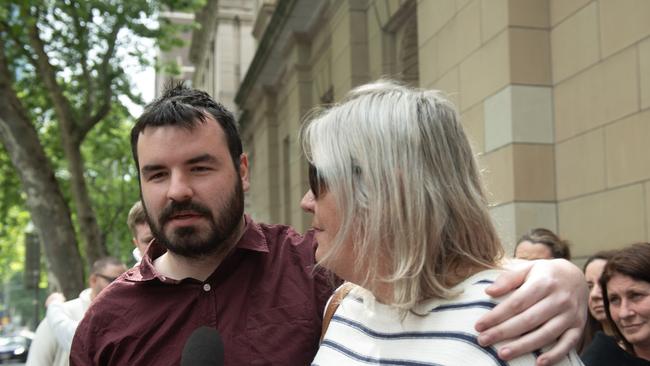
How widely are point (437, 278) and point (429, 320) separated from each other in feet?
0.35

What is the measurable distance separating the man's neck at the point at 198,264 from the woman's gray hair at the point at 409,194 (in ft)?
2.40

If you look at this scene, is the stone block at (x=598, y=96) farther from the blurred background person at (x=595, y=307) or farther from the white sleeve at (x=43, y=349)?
the white sleeve at (x=43, y=349)

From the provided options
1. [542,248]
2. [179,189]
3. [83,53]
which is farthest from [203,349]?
[83,53]

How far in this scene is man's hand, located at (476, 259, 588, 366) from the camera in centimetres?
171

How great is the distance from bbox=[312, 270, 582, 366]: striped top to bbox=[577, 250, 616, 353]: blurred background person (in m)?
2.51

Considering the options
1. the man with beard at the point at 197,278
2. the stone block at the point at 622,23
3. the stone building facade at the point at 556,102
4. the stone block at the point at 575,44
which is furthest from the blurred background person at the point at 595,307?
the man with beard at the point at 197,278

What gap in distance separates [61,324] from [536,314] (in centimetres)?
407

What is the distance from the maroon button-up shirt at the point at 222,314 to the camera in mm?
2467

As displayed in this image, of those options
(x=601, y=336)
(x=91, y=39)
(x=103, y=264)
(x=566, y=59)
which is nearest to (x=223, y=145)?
(x=601, y=336)

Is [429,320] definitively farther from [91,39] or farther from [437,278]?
[91,39]

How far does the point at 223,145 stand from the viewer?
2.61 m

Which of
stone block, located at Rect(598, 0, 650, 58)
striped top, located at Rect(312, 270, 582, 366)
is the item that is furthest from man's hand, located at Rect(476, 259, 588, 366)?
stone block, located at Rect(598, 0, 650, 58)

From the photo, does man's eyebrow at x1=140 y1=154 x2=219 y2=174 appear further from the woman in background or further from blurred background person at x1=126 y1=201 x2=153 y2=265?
blurred background person at x1=126 y1=201 x2=153 y2=265

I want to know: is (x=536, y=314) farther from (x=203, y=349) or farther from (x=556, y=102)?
(x=556, y=102)
